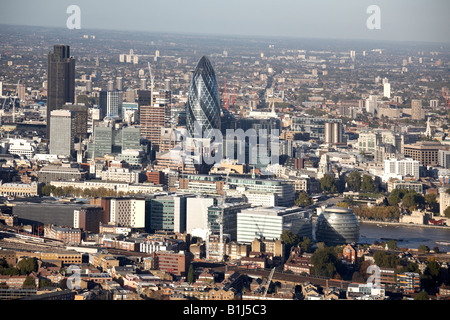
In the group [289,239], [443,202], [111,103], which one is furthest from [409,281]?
[111,103]

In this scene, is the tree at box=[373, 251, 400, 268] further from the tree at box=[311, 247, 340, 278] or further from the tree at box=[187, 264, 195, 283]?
the tree at box=[187, 264, 195, 283]

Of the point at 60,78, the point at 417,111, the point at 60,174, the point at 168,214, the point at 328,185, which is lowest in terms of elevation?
the point at 168,214

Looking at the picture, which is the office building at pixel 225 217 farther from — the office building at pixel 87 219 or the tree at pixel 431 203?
the tree at pixel 431 203

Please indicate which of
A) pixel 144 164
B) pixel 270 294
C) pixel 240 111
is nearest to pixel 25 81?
pixel 240 111

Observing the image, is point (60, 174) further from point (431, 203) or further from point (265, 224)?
point (265, 224)
